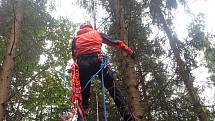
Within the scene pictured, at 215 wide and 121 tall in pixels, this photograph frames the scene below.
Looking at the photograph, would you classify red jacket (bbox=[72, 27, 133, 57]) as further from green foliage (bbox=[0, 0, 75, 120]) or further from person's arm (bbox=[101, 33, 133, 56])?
green foliage (bbox=[0, 0, 75, 120])

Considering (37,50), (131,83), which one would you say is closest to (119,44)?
(131,83)

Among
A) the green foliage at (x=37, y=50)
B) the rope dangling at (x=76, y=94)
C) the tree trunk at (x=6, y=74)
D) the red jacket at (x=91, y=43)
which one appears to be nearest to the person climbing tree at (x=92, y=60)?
the red jacket at (x=91, y=43)

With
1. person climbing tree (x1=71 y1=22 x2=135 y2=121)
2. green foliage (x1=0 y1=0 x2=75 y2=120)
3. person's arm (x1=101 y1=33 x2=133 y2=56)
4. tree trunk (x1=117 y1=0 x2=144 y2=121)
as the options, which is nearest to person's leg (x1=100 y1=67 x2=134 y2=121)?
person climbing tree (x1=71 y1=22 x2=135 y2=121)

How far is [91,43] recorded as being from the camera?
5.20m

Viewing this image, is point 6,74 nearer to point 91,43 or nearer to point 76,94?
point 91,43

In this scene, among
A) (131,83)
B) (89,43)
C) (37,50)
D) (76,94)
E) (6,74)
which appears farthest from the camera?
(37,50)

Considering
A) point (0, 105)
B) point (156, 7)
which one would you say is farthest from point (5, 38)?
point (156, 7)

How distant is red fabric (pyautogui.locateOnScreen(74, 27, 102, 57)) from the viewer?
17.0 feet

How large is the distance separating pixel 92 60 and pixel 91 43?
305 millimetres

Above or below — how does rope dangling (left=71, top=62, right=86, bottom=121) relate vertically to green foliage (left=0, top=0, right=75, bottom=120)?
below

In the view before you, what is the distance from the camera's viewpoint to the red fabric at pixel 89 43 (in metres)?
5.18

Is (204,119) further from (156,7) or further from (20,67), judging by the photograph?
(20,67)

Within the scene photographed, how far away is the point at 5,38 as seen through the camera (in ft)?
34.5

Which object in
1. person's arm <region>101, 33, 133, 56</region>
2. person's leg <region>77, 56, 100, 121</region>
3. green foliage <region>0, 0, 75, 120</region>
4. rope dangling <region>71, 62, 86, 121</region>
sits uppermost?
green foliage <region>0, 0, 75, 120</region>
